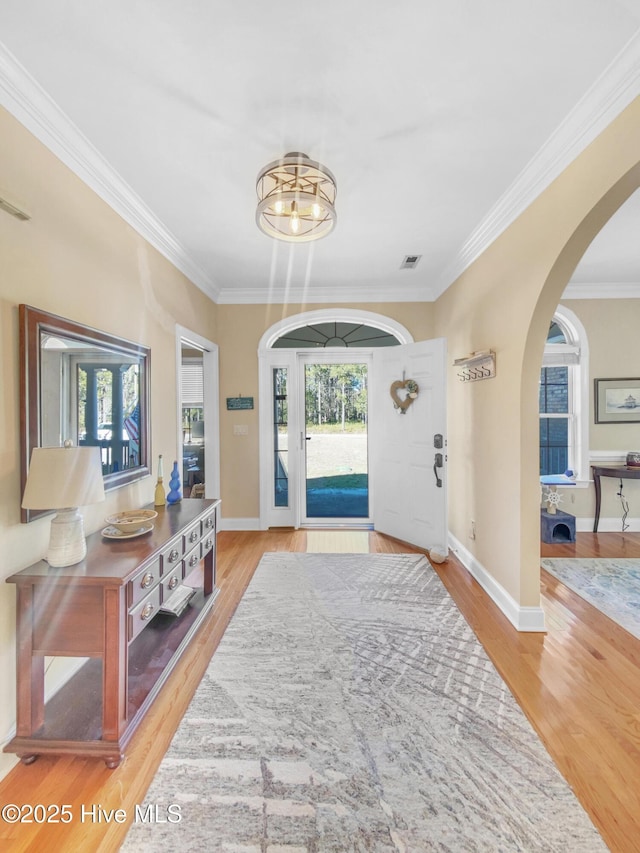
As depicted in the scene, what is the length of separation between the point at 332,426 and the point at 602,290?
11.6 ft

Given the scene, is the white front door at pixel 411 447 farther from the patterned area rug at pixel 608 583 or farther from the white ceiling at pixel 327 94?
the white ceiling at pixel 327 94

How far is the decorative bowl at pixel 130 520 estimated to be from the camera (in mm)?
1912

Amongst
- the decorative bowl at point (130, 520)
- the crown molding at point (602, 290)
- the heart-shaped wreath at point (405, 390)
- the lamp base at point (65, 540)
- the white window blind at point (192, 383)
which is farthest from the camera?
the white window blind at point (192, 383)

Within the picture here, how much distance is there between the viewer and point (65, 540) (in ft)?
5.18

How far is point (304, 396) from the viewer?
459 centimetres

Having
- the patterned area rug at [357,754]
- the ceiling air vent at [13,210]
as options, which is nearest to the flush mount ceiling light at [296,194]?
the ceiling air vent at [13,210]

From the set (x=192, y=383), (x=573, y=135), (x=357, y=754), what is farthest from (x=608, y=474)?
(x=192, y=383)

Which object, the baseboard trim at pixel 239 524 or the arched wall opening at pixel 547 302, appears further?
the baseboard trim at pixel 239 524

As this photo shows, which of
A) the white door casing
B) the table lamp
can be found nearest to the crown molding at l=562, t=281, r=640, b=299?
the white door casing

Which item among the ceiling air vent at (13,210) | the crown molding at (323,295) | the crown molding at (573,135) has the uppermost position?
the crown molding at (323,295)

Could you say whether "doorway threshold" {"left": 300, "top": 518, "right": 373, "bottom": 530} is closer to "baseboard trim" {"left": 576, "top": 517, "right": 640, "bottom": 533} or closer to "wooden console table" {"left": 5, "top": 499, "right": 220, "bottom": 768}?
"baseboard trim" {"left": 576, "top": 517, "right": 640, "bottom": 533}

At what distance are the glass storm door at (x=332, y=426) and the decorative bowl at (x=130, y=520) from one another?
8.53 feet

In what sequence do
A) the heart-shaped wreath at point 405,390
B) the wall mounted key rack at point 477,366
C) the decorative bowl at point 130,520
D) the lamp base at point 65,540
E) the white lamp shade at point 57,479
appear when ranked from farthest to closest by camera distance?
the heart-shaped wreath at point 405,390
the wall mounted key rack at point 477,366
the decorative bowl at point 130,520
the lamp base at point 65,540
the white lamp shade at point 57,479

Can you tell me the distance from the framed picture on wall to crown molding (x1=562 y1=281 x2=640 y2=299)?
984 mm
